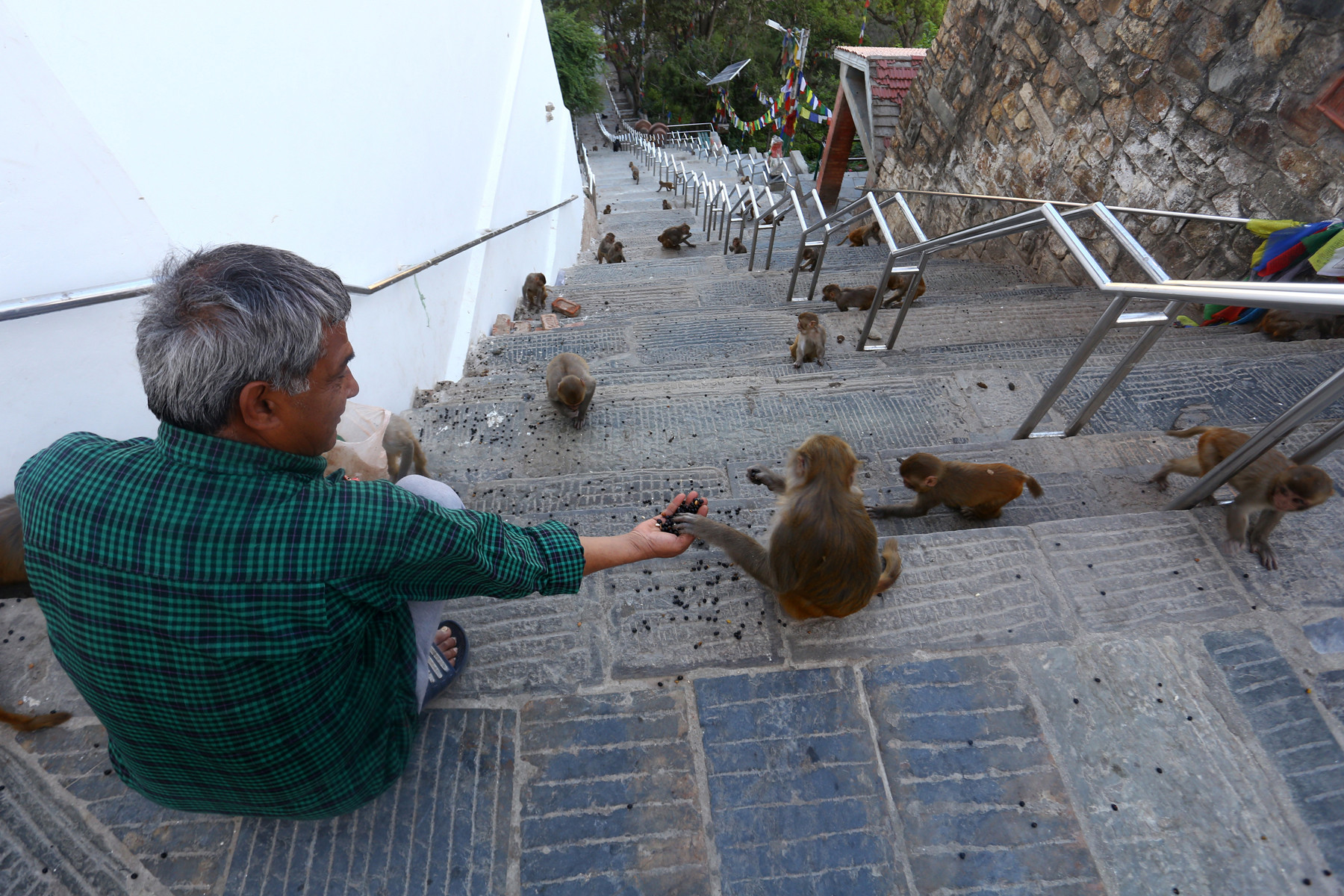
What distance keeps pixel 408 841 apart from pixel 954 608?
6.63 feet

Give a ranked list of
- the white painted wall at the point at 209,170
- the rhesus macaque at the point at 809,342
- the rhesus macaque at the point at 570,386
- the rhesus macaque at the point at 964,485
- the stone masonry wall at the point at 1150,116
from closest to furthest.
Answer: the white painted wall at the point at 209,170
the rhesus macaque at the point at 964,485
the rhesus macaque at the point at 570,386
the stone masonry wall at the point at 1150,116
the rhesus macaque at the point at 809,342

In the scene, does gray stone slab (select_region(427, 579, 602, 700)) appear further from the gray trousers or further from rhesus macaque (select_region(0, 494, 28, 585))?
rhesus macaque (select_region(0, 494, 28, 585))

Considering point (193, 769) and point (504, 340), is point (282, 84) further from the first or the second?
point (193, 769)

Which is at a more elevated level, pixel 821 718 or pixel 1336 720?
pixel 1336 720

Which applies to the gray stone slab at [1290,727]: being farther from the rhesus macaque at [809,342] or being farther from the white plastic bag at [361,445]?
the white plastic bag at [361,445]

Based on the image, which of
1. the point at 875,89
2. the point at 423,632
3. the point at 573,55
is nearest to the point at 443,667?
the point at 423,632

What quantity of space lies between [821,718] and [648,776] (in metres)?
0.60

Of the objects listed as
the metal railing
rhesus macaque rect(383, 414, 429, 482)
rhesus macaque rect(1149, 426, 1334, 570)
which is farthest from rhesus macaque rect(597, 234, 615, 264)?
rhesus macaque rect(1149, 426, 1334, 570)

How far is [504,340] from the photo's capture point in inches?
244

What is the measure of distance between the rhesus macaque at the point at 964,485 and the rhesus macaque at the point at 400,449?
9.08 feet

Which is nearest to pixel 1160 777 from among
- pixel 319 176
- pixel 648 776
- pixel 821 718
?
pixel 821 718

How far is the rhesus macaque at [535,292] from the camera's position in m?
8.00

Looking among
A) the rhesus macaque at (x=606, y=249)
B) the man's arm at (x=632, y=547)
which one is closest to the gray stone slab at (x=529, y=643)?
the man's arm at (x=632, y=547)

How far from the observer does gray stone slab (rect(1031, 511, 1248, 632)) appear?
81.9 inches
